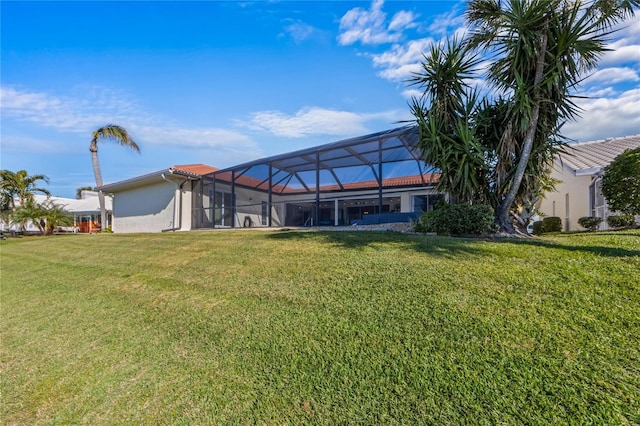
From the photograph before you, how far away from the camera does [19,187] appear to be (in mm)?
23172

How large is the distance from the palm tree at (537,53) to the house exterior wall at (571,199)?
18.9 ft

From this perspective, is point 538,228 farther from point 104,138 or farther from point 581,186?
point 104,138

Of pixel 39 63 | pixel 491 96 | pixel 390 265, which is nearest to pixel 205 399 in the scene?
pixel 390 265

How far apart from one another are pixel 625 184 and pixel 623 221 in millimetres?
1444

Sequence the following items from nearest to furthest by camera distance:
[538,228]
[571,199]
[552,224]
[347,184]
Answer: [552,224] < [538,228] < [571,199] < [347,184]

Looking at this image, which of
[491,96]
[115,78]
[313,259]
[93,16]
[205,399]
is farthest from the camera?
[115,78]

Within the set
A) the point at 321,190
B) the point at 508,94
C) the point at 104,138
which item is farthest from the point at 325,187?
the point at 104,138

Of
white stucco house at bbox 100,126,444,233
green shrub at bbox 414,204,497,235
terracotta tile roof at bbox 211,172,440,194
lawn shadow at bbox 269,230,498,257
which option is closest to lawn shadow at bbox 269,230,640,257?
lawn shadow at bbox 269,230,498,257

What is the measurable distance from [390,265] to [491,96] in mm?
6173

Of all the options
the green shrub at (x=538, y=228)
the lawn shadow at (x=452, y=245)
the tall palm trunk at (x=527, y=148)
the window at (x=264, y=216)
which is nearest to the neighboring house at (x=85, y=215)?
the window at (x=264, y=216)

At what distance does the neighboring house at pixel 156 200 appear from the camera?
55.1 feet

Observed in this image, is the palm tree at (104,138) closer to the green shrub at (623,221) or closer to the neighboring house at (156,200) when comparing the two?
the neighboring house at (156,200)

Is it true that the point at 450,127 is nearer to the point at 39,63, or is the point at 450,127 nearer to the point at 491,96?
the point at 491,96

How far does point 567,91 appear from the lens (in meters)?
6.79
